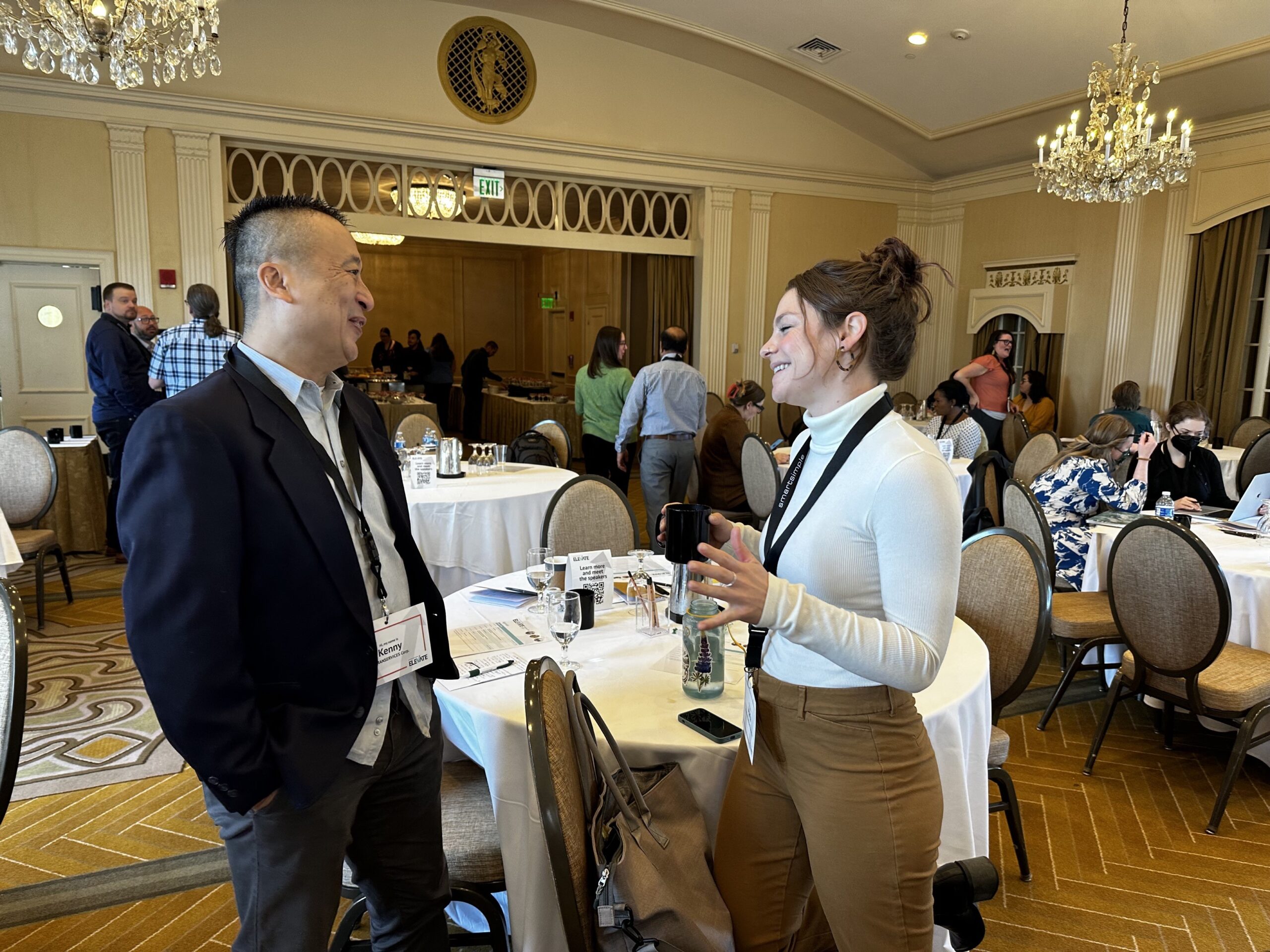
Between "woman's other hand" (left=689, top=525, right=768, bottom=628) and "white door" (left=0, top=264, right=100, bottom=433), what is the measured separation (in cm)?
734

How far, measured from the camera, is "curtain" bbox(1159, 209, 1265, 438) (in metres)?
7.88

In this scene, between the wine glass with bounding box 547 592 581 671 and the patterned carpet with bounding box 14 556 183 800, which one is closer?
the wine glass with bounding box 547 592 581 671

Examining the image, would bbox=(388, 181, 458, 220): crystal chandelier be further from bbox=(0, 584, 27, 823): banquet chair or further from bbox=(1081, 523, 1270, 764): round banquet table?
bbox=(0, 584, 27, 823): banquet chair

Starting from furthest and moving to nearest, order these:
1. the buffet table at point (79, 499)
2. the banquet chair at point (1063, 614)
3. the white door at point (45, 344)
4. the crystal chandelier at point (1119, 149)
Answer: the white door at point (45, 344) < the crystal chandelier at point (1119, 149) < the buffet table at point (79, 499) < the banquet chair at point (1063, 614)

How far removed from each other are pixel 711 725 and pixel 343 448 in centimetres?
95

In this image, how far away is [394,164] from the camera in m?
8.26

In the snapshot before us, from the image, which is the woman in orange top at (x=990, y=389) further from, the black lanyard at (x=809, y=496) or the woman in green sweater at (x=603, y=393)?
the black lanyard at (x=809, y=496)

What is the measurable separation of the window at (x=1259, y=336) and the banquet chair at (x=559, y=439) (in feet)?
21.6

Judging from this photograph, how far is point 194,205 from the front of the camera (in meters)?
7.34

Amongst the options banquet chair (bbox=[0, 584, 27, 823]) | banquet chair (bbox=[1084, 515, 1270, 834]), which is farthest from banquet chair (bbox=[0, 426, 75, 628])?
banquet chair (bbox=[1084, 515, 1270, 834])

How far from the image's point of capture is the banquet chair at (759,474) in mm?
5355

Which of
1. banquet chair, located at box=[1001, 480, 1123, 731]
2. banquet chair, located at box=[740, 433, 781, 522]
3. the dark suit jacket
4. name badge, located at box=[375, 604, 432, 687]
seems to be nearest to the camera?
the dark suit jacket

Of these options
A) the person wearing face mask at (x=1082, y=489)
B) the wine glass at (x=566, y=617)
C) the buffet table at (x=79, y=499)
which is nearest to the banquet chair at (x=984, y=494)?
the person wearing face mask at (x=1082, y=489)

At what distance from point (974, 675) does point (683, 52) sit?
8.63m
